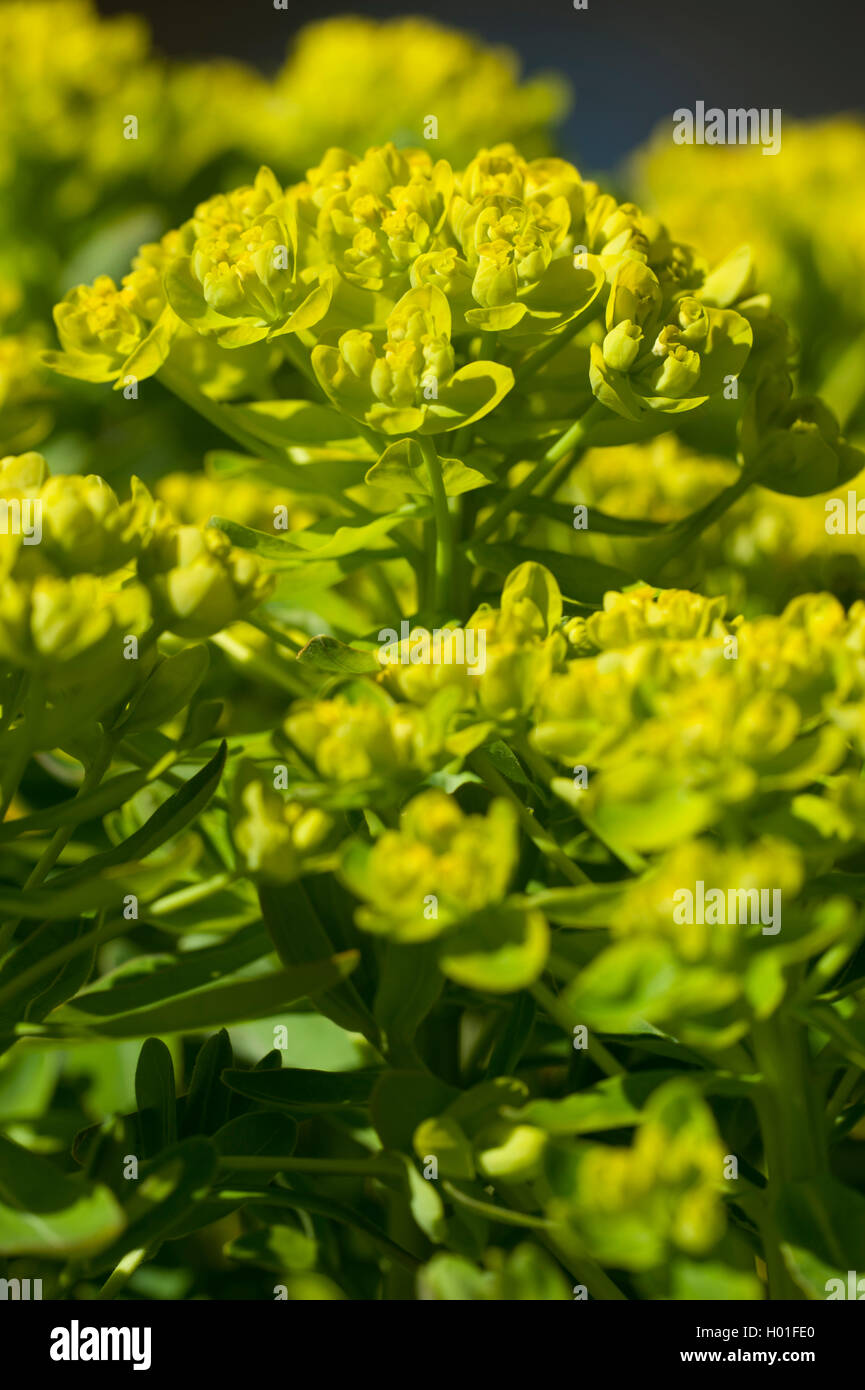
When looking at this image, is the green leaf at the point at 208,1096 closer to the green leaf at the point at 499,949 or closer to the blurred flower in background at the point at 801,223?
the green leaf at the point at 499,949

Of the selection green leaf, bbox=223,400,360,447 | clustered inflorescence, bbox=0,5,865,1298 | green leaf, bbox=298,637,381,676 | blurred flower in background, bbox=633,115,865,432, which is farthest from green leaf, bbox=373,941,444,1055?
blurred flower in background, bbox=633,115,865,432

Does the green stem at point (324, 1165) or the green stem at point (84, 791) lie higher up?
the green stem at point (84, 791)

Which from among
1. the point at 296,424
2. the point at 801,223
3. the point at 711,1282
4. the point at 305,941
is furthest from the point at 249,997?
the point at 801,223

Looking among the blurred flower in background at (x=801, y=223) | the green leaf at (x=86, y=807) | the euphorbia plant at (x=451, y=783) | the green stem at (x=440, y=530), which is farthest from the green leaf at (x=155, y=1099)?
the blurred flower in background at (x=801, y=223)

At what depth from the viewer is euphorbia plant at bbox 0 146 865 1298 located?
0.39m

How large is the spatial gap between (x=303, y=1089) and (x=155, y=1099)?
57 millimetres

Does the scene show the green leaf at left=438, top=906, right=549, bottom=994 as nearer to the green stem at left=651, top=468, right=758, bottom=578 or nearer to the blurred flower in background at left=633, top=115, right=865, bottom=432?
the green stem at left=651, top=468, right=758, bottom=578

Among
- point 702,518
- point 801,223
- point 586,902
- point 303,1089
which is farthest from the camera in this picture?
point 801,223

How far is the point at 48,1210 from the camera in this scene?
0.42 metres

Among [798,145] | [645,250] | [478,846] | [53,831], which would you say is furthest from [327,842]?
[798,145]

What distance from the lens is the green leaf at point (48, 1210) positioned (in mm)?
401

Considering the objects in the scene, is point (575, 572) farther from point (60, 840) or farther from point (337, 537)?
point (60, 840)

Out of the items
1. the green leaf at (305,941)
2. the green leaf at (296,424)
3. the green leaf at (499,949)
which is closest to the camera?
the green leaf at (499,949)

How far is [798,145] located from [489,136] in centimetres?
46
